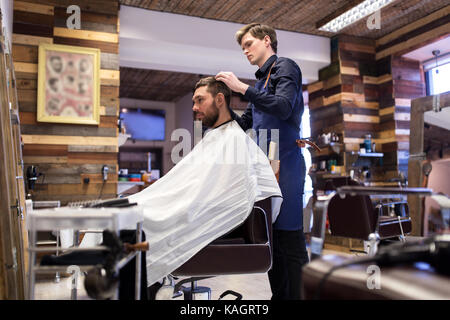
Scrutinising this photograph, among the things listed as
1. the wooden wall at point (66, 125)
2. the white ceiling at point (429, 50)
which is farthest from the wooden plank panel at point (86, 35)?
the white ceiling at point (429, 50)

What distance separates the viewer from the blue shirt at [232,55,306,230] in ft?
5.66

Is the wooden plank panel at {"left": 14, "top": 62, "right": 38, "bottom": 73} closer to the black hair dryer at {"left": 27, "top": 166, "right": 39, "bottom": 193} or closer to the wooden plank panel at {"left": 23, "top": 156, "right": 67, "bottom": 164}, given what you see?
the wooden plank panel at {"left": 23, "top": 156, "right": 67, "bottom": 164}

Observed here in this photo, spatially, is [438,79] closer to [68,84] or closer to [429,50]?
[429,50]

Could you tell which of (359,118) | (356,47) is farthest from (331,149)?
(356,47)

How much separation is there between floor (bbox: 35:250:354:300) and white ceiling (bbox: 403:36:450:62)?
3.85 metres

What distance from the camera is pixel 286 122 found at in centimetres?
187

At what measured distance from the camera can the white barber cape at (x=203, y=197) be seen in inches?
60.4

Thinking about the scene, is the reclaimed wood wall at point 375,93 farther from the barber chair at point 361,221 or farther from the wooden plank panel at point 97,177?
the wooden plank panel at point 97,177

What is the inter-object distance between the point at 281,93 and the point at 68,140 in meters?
3.05

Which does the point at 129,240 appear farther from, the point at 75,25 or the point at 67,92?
the point at 75,25

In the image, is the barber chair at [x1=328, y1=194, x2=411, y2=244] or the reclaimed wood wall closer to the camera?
the barber chair at [x1=328, y1=194, x2=411, y2=244]

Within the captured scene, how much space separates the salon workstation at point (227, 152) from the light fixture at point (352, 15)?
3 cm

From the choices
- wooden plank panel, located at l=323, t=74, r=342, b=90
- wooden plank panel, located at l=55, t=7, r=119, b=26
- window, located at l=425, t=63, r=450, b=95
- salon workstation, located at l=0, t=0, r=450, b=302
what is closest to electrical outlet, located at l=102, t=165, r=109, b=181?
salon workstation, located at l=0, t=0, r=450, b=302

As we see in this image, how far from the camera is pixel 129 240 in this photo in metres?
1.47
